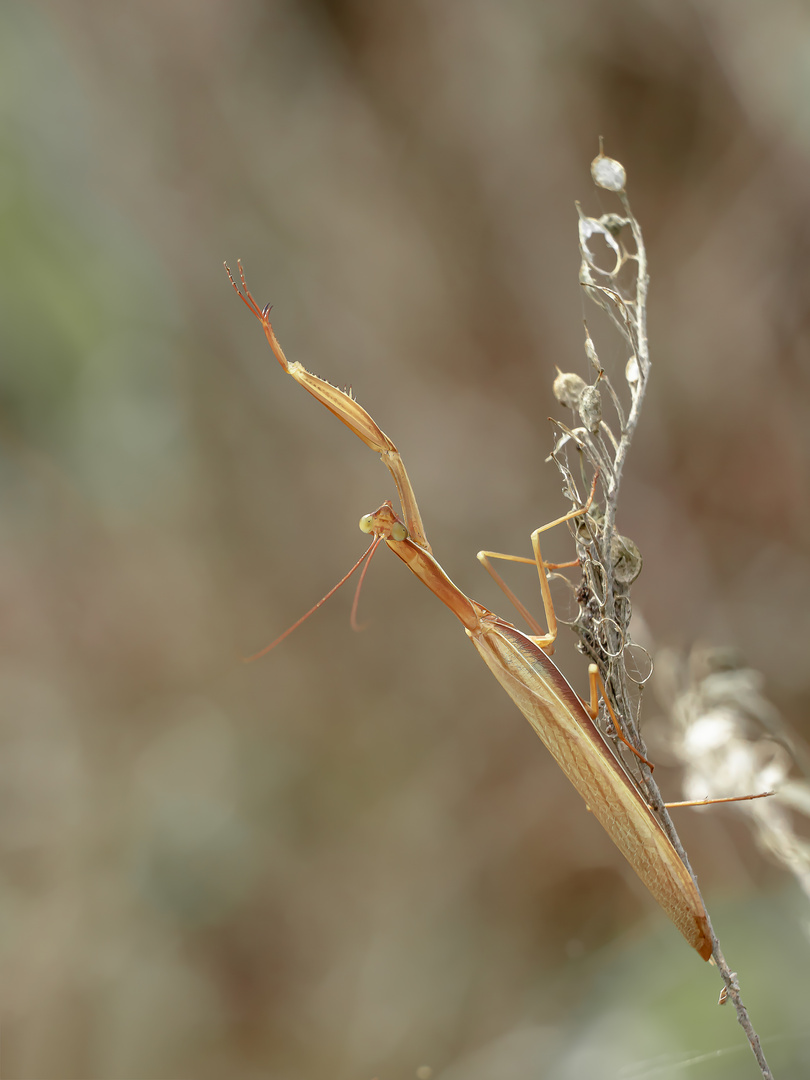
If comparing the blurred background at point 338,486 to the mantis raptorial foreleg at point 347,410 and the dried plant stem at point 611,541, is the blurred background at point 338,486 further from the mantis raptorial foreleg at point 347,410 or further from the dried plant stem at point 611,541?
the dried plant stem at point 611,541

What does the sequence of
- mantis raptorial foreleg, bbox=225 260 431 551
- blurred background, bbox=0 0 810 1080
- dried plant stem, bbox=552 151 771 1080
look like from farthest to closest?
blurred background, bbox=0 0 810 1080
mantis raptorial foreleg, bbox=225 260 431 551
dried plant stem, bbox=552 151 771 1080

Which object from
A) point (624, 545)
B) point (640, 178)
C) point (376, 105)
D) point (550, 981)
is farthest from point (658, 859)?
point (376, 105)

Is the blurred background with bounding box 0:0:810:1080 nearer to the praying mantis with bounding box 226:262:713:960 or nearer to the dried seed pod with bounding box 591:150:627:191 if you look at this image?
the praying mantis with bounding box 226:262:713:960

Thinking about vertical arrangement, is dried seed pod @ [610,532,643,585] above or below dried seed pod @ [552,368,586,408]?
below

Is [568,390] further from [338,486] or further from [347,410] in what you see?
[338,486]

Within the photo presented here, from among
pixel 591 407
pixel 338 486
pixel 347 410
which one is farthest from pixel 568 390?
pixel 338 486

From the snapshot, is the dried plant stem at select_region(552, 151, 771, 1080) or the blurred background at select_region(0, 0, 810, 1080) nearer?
the dried plant stem at select_region(552, 151, 771, 1080)

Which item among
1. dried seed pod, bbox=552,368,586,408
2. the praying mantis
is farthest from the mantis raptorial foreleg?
dried seed pod, bbox=552,368,586,408
